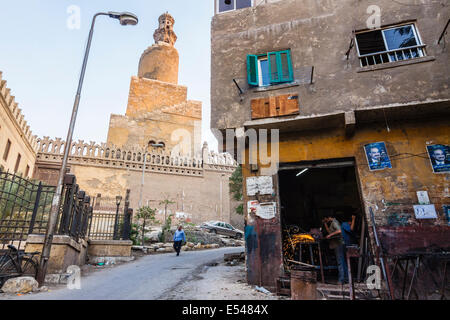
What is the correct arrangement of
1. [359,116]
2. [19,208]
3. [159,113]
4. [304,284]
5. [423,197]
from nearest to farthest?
[304,284]
[423,197]
[359,116]
[19,208]
[159,113]

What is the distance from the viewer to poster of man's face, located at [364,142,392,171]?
711cm

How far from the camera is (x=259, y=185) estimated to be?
25.4 ft

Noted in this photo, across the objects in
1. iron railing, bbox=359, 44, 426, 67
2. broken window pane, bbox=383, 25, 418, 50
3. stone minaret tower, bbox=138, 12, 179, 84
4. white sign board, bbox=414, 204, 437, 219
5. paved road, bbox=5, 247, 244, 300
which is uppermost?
stone minaret tower, bbox=138, 12, 179, 84

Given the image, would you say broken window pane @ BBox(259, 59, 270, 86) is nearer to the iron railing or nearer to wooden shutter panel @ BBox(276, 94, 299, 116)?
wooden shutter panel @ BBox(276, 94, 299, 116)

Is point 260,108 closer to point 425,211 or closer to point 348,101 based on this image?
point 348,101

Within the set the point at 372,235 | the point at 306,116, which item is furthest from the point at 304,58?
the point at 372,235

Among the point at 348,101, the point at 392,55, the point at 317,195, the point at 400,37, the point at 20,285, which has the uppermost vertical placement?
the point at 400,37

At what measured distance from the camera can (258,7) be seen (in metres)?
9.32

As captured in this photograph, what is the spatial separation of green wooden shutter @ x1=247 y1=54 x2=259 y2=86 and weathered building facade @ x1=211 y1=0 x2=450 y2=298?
0.03 m

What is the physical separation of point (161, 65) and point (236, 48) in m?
36.4

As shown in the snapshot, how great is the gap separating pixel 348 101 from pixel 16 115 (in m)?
21.3

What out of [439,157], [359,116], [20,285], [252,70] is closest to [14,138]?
[20,285]

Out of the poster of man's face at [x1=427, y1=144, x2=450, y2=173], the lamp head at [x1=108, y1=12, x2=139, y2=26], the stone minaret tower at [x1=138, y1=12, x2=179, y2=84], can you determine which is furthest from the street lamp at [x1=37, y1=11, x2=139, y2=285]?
the stone minaret tower at [x1=138, y1=12, x2=179, y2=84]
